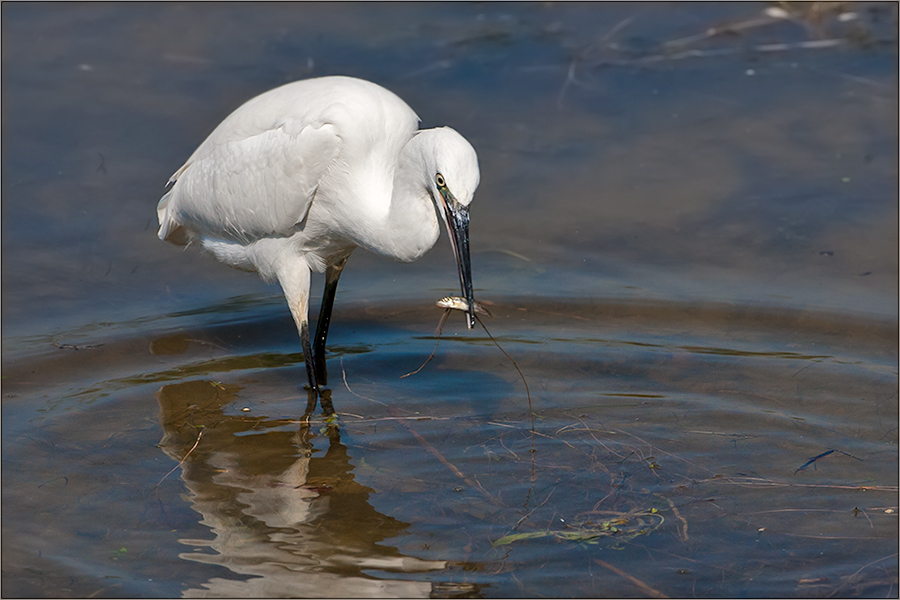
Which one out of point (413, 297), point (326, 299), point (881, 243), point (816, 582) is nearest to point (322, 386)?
point (326, 299)

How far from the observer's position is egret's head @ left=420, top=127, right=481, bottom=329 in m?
4.05

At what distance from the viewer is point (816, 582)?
12.8ft

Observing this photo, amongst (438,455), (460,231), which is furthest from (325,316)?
(460,231)

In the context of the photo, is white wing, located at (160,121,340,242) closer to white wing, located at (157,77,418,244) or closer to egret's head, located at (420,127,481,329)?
white wing, located at (157,77,418,244)

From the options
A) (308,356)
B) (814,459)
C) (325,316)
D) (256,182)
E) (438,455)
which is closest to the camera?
(814,459)

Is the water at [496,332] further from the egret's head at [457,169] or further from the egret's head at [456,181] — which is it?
the egret's head at [457,169]

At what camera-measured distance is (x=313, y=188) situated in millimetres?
5105

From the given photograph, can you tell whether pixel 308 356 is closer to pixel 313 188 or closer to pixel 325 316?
pixel 325 316

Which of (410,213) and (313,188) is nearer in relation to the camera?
(410,213)

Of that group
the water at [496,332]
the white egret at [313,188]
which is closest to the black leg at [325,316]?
the white egret at [313,188]

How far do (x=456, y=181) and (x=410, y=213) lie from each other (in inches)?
21.9

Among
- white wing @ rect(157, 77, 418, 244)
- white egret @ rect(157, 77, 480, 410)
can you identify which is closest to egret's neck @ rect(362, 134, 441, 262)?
white egret @ rect(157, 77, 480, 410)

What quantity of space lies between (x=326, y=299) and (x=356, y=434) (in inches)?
40.2

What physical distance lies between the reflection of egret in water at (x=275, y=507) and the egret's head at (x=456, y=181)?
1.17 metres
